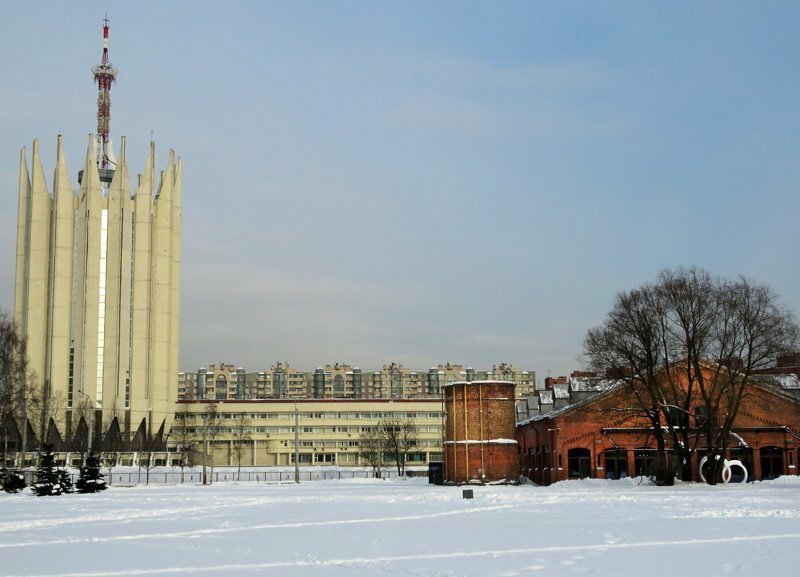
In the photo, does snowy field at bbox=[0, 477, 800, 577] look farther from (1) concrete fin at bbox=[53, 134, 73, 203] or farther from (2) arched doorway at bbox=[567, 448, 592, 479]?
Result: (1) concrete fin at bbox=[53, 134, 73, 203]

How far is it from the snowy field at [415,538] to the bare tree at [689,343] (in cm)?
1585

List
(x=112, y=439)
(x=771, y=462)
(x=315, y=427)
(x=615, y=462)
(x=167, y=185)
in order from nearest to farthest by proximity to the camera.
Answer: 1. (x=771, y=462)
2. (x=615, y=462)
3. (x=112, y=439)
4. (x=167, y=185)
5. (x=315, y=427)

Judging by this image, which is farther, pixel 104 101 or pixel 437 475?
pixel 104 101

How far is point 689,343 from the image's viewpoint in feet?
182

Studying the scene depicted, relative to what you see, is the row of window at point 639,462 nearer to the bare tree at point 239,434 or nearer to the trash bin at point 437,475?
the trash bin at point 437,475

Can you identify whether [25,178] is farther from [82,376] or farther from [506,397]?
[506,397]

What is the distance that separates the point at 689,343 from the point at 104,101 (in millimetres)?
109172

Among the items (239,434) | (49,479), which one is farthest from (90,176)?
(49,479)

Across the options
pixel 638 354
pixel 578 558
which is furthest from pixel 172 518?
pixel 638 354

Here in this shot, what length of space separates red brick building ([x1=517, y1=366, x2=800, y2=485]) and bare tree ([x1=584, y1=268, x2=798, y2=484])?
196 inches

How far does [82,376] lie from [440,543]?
112 metres

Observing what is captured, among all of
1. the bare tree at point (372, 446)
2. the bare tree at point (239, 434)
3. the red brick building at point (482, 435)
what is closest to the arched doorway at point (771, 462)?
the red brick building at point (482, 435)

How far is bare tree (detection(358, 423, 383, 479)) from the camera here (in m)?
116

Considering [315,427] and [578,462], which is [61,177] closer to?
[315,427]
